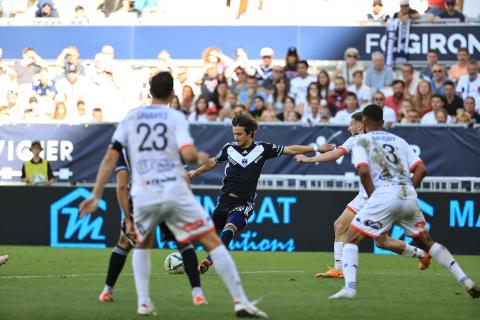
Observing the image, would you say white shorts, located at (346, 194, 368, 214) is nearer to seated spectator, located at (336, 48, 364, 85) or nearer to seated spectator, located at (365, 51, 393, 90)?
seated spectator, located at (365, 51, 393, 90)

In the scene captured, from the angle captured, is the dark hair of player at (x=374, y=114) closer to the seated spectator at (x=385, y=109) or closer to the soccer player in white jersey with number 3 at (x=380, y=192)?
the soccer player in white jersey with number 3 at (x=380, y=192)

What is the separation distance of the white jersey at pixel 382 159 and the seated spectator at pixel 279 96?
439 inches

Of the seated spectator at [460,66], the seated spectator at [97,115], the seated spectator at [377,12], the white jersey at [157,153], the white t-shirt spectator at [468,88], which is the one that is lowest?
the seated spectator at [97,115]

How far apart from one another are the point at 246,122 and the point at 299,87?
9094 mm

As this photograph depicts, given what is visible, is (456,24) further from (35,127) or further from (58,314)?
(58,314)

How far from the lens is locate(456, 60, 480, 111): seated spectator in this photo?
2162 cm

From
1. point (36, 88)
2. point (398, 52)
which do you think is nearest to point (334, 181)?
point (398, 52)

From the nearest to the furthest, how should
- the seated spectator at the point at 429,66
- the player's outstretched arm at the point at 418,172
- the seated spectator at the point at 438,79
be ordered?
the player's outstretched arm at the point at 418,172 → the seated spectator at the point at 438,79 → the seated spectator at the point at 429,66

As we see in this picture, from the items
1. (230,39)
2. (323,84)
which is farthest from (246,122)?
(230,39)

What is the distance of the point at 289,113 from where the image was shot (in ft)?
70.4

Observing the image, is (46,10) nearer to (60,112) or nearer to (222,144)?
(60,112)

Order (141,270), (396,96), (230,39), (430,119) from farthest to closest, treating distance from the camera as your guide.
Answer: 1. (230,39)
2. (396,96)
3. (430,119)
4. (141,270)

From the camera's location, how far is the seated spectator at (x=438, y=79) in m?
21.8

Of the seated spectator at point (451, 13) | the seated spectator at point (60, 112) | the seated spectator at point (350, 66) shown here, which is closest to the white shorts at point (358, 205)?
the seated spectator at point (350, 66)
